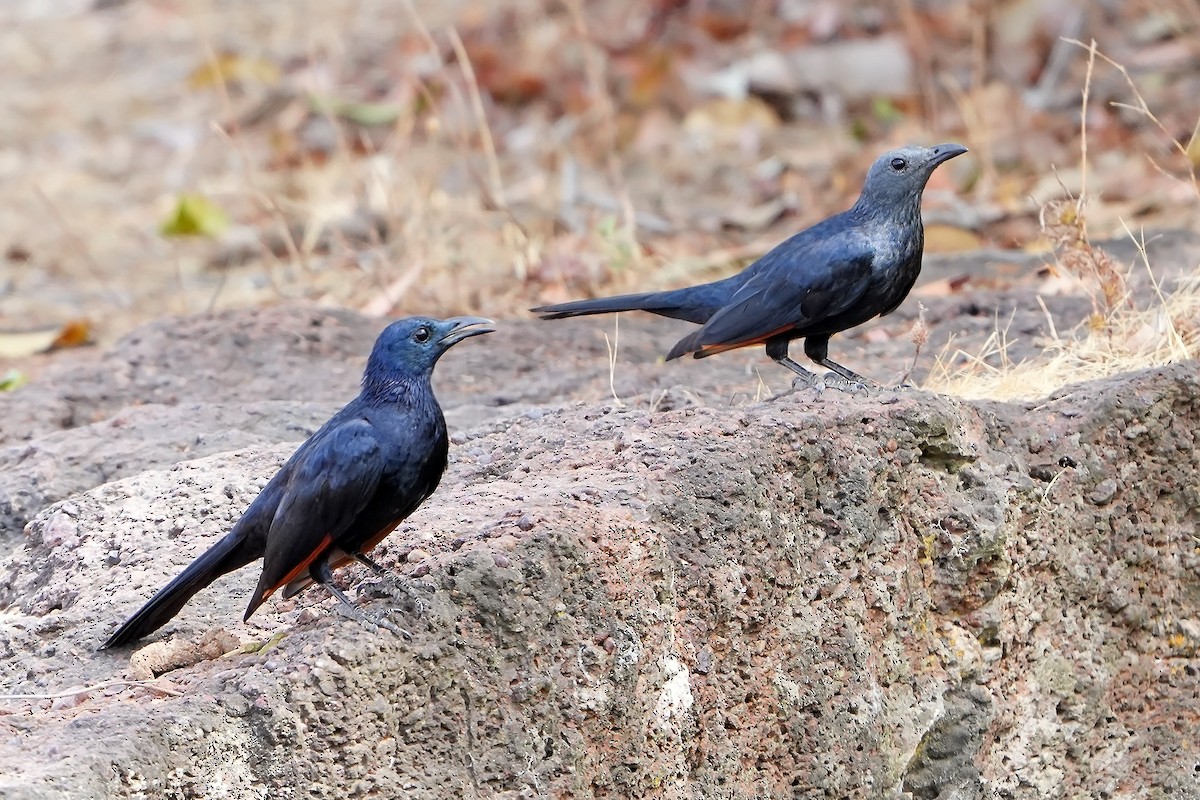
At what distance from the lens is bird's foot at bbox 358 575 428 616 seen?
3.41 metres

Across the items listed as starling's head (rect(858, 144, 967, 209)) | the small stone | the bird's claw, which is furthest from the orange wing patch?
the small stone

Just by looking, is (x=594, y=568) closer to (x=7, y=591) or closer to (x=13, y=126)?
(x=7, y=591)

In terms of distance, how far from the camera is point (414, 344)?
3793 millimetres

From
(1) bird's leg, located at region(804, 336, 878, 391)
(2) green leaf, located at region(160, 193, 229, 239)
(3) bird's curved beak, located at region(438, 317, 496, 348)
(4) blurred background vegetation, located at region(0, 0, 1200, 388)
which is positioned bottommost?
(4) blurred background vegetation, located at region(0, 0, 1200, 388)

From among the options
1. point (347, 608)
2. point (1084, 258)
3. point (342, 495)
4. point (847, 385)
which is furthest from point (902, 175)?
point (347, 608)

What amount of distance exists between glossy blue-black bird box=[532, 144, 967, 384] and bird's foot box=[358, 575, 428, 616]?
4.98 ft

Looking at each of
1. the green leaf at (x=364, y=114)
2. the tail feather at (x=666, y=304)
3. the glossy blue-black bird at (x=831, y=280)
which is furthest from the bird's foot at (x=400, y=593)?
the green leaf at (x=364, y=114)

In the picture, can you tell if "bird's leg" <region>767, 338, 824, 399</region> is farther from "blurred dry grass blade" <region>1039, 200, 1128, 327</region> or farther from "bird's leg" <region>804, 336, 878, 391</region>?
"blurred dry grass blade" <region>1039, 200, 1128, 327</region>

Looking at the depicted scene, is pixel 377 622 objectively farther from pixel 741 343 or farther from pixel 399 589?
pixel 741 343

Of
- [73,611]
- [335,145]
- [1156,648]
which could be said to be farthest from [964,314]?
[335,145]

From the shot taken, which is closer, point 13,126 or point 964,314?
point 964,314

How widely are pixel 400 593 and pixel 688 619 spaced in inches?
30.2

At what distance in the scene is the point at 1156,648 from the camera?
4570 mm

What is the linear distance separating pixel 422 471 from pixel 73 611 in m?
1.05
